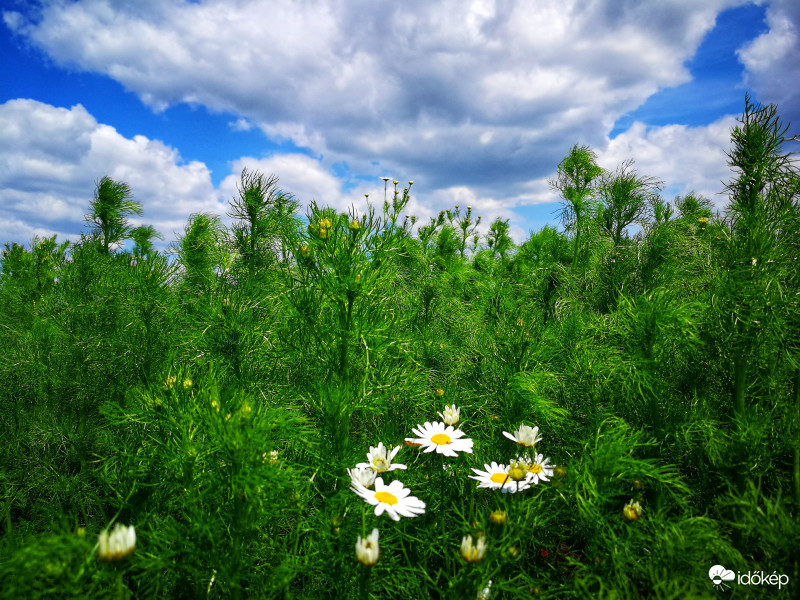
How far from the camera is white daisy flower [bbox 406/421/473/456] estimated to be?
146 centimetres

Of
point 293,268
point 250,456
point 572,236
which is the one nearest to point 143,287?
point 293,268

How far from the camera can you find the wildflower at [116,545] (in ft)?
2.70

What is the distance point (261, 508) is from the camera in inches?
47.8

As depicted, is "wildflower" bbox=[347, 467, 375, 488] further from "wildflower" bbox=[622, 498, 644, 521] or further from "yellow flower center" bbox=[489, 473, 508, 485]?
"wildflower" bbox=[622, 498, 644, 521]

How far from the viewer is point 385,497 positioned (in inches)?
48.8

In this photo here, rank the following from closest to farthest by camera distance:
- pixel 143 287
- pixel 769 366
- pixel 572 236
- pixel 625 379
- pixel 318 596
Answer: pixel 318 596
pixel 769 366
pixel 625 379
pixel 143 287
pixel 572 236

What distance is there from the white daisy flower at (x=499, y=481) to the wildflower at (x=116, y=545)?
956mm

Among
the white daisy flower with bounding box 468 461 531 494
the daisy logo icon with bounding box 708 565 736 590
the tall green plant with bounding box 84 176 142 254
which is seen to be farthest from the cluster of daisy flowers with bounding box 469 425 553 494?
the tall green plant with bounding box 84 176 142 254

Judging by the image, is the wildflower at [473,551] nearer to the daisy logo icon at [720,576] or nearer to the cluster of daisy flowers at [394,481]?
the cluster of daisy flowers at [394,481]

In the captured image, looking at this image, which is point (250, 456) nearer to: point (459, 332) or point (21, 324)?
point (459, 332)

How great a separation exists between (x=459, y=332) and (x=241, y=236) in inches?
77.7

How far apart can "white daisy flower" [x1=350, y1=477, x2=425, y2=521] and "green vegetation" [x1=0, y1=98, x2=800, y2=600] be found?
12 mm

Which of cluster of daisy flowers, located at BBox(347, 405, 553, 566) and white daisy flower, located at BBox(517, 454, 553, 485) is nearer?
cluster of daisy flowers, located at BBox(347, 405, 553, 566)

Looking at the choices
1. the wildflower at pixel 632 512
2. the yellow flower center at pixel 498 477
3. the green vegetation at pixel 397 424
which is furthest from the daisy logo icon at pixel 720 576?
the yellow flower center at pixel 498 477
